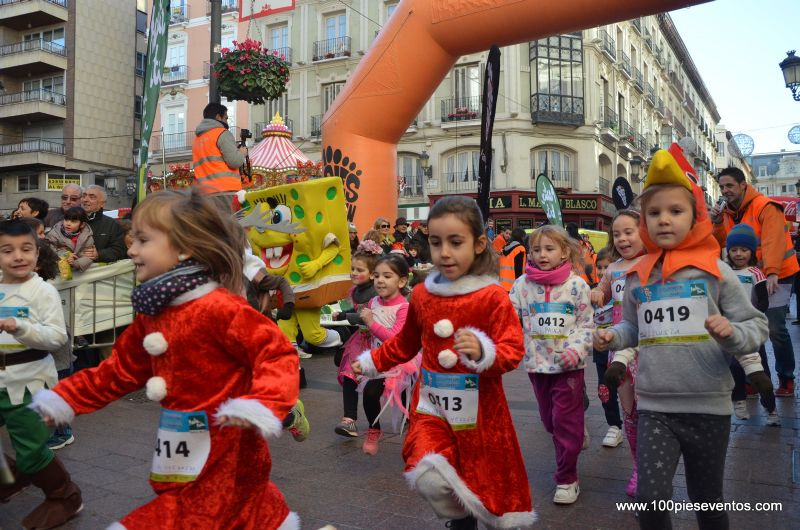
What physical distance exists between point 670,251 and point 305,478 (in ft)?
8.27

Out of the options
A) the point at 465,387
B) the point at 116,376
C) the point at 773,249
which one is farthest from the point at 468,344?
the point at 773,249

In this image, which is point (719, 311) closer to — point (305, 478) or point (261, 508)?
point (261, 508)

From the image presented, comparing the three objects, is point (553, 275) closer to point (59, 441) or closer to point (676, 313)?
point (676, 313)

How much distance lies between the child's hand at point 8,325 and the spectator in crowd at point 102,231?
352 centimetres

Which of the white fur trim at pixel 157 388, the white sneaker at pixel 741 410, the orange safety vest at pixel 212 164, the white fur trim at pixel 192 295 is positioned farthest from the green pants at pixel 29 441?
the white sneaker at pixel 741 410

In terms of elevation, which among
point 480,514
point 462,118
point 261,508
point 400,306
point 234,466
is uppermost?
point 462,118

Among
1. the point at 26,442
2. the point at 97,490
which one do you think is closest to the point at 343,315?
the point at 97,490

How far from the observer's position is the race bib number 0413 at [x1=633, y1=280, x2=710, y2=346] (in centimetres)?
267

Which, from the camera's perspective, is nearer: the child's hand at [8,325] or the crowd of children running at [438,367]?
the crowd of children running at [438,367]

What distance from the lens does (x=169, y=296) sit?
221cm

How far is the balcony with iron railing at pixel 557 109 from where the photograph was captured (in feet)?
90.7

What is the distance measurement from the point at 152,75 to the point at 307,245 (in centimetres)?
239

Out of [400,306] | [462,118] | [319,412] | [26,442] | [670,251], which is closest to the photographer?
[670,251]

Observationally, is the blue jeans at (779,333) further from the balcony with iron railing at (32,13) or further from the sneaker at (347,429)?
the balcony with iron railing at (32,13)
